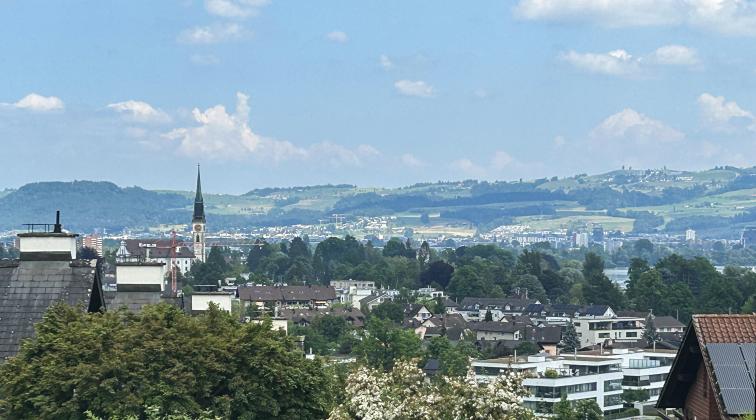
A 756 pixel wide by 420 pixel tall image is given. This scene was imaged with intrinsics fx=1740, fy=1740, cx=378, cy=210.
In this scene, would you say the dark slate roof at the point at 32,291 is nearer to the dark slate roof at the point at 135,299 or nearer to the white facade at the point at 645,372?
the dark slate roof at the point at 135,299

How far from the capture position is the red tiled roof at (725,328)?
67.6 feet

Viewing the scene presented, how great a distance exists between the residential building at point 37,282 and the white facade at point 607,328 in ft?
506

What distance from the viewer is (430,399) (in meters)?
23.8

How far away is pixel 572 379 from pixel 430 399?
296 feet

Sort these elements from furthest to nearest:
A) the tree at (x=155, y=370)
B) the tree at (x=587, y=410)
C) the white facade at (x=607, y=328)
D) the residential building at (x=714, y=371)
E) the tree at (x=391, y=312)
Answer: the tree at (x=391, y=312) < the white facade at (x=607, y=328) < the tree at (x=587, y=410) < the tree at (x=155, y=370) < the residential building at (x=714, y=371)

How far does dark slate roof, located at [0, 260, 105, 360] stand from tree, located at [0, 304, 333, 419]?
0.83 m

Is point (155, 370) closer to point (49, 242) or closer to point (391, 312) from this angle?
point (49, 242)

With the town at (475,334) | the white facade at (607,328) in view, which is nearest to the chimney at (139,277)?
the town at (475,334)

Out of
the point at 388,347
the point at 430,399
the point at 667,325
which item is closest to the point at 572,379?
the point at 388,347

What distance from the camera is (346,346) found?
15712 cm

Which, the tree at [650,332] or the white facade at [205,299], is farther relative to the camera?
the tree at [650,332]

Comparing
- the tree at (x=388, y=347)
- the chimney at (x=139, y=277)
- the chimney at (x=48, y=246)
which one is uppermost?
the chimney at (x=48, y=246)

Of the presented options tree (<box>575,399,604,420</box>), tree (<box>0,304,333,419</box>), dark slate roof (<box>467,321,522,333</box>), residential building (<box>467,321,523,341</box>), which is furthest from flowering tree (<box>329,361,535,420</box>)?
dark slate roof (<box>467,321,522,333</box>)

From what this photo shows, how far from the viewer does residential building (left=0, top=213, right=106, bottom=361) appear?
3080 cm
